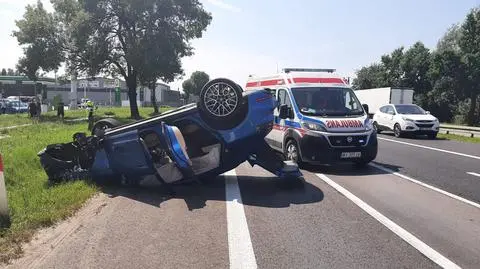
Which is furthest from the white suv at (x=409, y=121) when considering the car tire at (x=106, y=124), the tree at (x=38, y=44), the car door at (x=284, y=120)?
the tree at (x=38, y=44)

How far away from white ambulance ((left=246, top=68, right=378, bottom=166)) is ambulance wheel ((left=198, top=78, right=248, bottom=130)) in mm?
1696

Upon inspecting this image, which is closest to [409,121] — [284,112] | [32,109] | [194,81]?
[284,112]

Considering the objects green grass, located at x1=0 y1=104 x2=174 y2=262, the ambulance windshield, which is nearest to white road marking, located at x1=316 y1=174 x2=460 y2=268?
the ambulance windshield

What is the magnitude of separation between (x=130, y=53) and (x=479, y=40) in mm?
29079

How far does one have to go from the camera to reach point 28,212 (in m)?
6.59

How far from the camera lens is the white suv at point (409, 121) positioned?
72.8ft

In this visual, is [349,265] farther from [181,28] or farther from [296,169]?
[181,28]

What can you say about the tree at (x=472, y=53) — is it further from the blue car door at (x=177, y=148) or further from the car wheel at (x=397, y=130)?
the blue car door at (x=177, y=148)

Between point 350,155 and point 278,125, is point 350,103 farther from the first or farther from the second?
point 278,125

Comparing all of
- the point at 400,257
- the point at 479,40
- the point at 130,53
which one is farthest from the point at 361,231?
the point at 479,40

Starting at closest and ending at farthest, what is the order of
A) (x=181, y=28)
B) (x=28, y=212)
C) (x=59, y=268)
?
(x=59, y=268) < (x=28, y=212) < (x=181, y=28)

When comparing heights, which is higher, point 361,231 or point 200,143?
point 200,143

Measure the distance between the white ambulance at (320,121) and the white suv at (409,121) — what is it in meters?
10.8

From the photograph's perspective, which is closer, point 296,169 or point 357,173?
point 296,169
